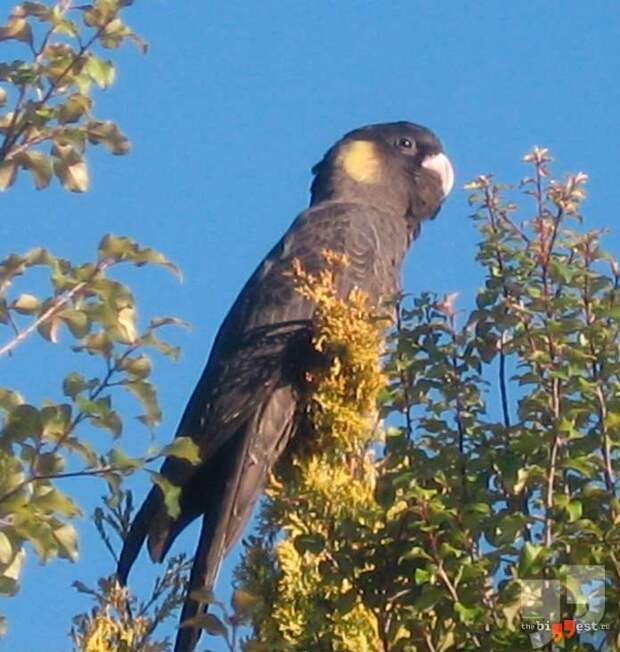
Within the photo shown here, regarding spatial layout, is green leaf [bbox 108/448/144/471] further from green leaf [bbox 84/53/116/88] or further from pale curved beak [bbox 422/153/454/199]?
pale curved beak [bbox 422/153/454/199]

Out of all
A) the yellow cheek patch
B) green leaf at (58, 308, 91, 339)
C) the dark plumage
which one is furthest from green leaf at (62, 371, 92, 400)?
the yellow cheek patch

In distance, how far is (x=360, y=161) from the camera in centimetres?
630

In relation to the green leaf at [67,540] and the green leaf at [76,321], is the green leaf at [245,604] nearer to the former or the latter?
the green leaf at [67,540]

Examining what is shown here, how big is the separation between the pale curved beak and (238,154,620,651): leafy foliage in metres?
3.32

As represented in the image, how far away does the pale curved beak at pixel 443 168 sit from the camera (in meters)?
6.34

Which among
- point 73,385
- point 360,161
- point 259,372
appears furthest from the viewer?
point 360,161

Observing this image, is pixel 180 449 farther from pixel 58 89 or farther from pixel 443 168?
pixel 443 168

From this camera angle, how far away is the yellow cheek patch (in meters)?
6.21

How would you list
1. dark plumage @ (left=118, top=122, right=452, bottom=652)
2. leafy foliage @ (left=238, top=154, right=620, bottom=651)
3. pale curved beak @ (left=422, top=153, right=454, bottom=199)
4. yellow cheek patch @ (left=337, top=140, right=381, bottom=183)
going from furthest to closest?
pale curved beak @ (left=422, top=153, right=454, bottom=199) → yellow cheek patch @ (left=337, top=140, right=381, bottom=183) → dark plumage @ (left=118, top=122, right=452, bottom=652) → leafy foliage @ (left=238, top=154, right=620, bottom=651)

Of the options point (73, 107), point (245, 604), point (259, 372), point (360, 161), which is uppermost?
point (360, 161)

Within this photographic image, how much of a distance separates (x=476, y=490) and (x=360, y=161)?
3.68 meters

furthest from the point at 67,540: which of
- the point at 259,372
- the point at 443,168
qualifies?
the point at 443,168

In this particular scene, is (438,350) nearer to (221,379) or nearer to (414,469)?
(414,469)

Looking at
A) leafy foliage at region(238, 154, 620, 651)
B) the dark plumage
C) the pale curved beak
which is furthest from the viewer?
the pale curved beak
